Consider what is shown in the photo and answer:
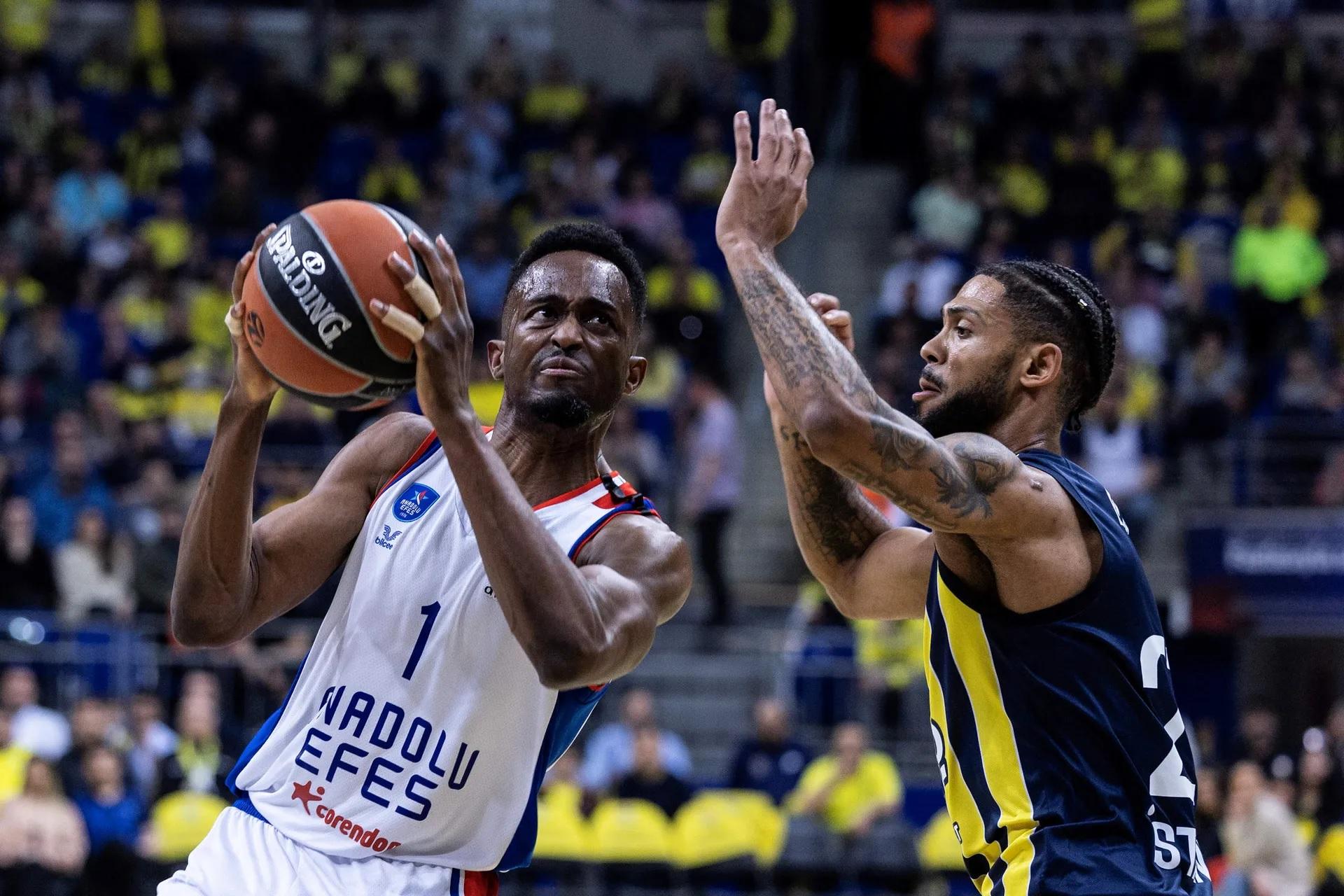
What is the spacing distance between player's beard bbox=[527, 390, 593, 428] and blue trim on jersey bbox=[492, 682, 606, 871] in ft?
2.14

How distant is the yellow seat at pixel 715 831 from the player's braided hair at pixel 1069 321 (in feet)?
24.0

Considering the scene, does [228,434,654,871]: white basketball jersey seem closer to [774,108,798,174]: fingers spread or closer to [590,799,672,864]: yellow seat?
[774,108,798,174]: fingers spread

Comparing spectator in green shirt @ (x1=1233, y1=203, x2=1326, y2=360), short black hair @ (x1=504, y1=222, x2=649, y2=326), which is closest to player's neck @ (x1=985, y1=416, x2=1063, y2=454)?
short black hair @ (x1=504, y1=222, x2=649, y2=326)

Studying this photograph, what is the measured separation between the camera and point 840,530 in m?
4.89

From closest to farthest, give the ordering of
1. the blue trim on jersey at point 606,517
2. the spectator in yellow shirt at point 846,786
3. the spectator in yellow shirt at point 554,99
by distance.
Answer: the blue trim on jersey at point 606,517
the spectator in yellow shirt at point 846,786
the spectator in yellow shirt at point 554,99

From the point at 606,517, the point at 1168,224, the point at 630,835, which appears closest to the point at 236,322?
the point at 606,517

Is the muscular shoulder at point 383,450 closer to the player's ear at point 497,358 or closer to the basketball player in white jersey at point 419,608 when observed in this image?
the basketball player in white jersey at point 419,608

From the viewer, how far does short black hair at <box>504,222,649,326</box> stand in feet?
15.0

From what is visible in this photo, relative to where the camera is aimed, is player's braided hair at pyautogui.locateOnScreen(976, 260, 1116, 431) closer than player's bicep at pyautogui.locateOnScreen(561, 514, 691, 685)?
Answer: No

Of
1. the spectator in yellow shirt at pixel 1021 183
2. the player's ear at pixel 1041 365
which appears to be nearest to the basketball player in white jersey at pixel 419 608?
the player's ear at pixel 1041 365

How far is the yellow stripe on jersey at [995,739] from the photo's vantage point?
4.04 m

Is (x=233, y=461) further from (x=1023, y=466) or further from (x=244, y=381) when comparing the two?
(x=1023, y=466)

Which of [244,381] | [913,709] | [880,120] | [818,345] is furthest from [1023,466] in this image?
[880,120]

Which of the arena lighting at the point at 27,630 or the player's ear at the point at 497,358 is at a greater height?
the player's ear at the point at 497,358
